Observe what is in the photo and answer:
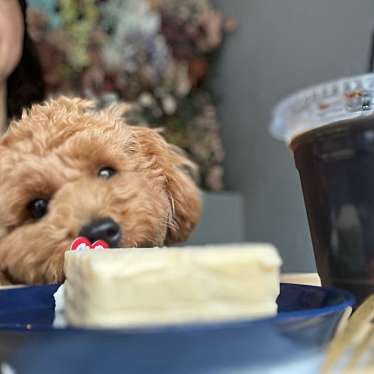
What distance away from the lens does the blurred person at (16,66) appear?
113 centimetres

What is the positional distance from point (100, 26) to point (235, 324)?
2.03 metres

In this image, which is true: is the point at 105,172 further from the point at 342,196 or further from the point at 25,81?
the point at 25,81

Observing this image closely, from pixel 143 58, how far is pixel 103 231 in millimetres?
1563

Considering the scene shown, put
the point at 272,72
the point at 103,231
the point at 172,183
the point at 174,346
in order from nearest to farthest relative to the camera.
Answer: the point at 174,346, the point at 103,231, the point at 172,183, the point at 272,72

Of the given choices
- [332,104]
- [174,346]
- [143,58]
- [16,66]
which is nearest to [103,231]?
[332,104]

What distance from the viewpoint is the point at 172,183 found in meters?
0.82

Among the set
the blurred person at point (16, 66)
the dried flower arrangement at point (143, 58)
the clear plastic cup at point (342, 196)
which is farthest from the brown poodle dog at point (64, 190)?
the dried flower arrangement at point (143, 58)

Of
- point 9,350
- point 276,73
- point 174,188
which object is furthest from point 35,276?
point 276,73

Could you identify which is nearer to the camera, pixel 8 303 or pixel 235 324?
pixel 235 324

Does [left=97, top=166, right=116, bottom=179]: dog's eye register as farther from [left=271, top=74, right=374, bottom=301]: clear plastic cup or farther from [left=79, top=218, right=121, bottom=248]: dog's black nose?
[left=271, top=74, right=374, bottom=301]: clear plastic cup

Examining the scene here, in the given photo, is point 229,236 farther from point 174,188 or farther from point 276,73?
point 174,188

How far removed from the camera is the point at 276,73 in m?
2.09

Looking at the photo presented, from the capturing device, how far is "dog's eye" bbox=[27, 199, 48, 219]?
0.75 m

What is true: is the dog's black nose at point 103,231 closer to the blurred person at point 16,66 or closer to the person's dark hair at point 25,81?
the blurred person at point 16,66
